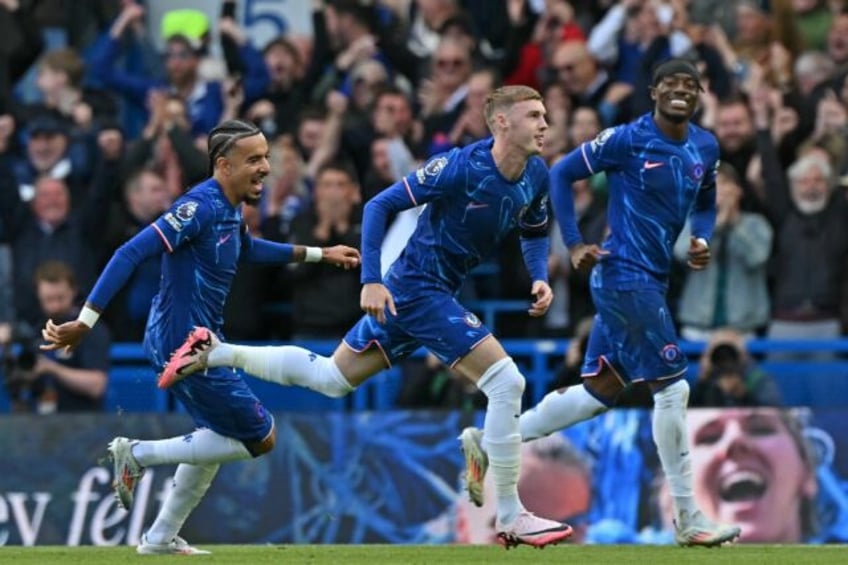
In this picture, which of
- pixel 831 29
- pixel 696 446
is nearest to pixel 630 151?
pixel 696 446

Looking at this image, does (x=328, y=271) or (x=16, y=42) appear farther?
(x=16, y=42)

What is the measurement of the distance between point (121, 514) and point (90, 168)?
3664mm

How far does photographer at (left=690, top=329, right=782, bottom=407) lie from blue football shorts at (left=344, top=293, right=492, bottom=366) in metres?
4.24

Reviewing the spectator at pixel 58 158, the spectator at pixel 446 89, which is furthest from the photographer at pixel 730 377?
the spectator at pixel 58 158

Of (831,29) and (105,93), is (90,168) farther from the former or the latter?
(831,29)

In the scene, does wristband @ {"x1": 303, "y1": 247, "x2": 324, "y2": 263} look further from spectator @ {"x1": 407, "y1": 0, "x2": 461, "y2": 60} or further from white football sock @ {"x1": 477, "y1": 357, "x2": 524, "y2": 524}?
spectator @ {"x1": 407, "y1": 0, "x2": 461, "y2": 60}

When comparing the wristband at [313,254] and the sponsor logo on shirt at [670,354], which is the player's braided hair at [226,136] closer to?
the wristband at [313,254]

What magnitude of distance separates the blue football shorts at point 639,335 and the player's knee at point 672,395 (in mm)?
66

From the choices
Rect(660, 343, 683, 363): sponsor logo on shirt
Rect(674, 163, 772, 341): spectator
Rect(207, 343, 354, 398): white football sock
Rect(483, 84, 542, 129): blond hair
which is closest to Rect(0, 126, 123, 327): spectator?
Rect(674, 163, 772, 341): spectator

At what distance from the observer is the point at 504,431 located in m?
12.8

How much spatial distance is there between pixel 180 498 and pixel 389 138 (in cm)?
609

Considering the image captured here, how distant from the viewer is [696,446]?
16562 mm

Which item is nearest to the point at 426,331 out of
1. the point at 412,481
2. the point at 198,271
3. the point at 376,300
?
the point at 376,300

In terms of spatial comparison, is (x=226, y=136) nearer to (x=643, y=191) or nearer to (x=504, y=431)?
(x=504, y=431)
